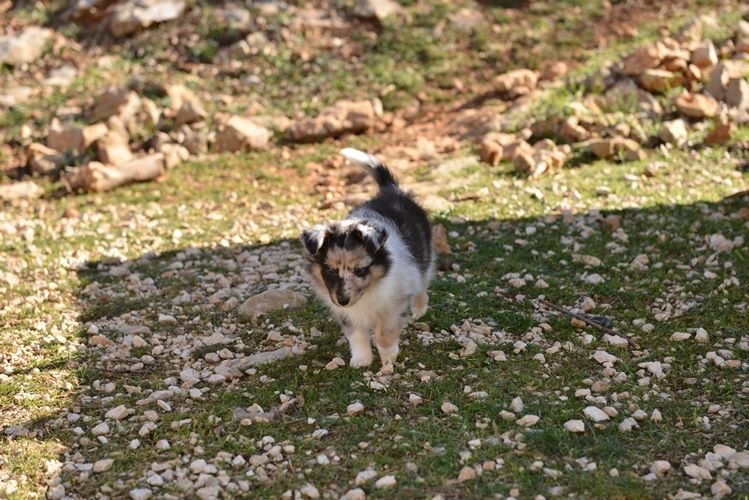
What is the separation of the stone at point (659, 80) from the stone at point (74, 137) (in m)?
8.22

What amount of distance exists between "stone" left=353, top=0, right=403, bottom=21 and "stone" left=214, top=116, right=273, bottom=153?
4.96 metres

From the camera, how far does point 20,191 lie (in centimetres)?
1204

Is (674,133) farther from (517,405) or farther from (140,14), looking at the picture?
(140,14)

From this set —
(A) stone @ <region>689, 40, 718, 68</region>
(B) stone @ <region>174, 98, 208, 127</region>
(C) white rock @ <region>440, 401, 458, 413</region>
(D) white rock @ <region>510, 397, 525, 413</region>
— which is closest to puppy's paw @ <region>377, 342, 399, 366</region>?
(C) white rock @ <region>440, 401, 458, 413</region>

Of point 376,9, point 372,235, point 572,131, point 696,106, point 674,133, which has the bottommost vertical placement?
point 376,9

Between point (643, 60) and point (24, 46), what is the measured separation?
36.7ft

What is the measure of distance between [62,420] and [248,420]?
129 cm

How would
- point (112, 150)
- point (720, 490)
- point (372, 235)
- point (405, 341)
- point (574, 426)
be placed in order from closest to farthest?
point (720, 490) → point (574, 426) → point (372, 235) → point (405, 341) → point (112, 150)

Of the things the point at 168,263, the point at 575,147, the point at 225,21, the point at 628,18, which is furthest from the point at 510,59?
the point at 168,263

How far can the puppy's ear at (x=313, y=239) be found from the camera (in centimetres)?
599

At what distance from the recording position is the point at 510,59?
15.8 metres

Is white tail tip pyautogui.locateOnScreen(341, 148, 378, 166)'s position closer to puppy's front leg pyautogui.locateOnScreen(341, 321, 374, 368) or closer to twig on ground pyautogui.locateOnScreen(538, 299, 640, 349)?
puppy's front leg pyautogui.locateOnScreen(341, 321, 374, 368)

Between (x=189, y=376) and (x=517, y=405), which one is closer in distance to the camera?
(x=517, y=405)

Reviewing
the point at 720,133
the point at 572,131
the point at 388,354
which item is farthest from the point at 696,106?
the point at 388,354
